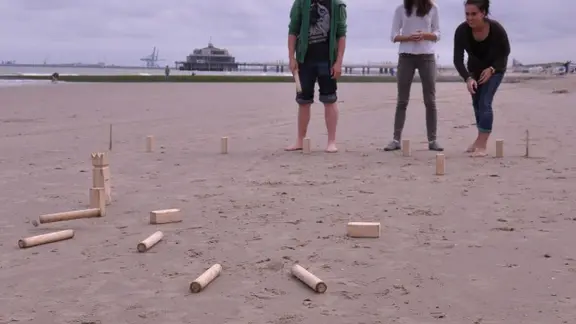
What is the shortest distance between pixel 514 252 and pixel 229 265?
4.85 ft

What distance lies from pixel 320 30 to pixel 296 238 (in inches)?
170

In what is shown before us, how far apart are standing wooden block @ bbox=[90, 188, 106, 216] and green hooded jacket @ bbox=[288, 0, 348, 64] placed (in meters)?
3.86

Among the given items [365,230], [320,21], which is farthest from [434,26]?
[365,230]

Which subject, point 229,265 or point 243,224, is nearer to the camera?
point 229,265

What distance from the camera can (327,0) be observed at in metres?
7.85

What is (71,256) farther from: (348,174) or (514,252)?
(348,174)

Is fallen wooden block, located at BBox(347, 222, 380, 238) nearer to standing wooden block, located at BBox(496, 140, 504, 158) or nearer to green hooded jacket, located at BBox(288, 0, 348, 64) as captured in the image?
standing wooden block, located at BBox(496, 140, 504, 158)

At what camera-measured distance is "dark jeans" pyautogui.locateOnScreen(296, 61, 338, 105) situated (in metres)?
7.87

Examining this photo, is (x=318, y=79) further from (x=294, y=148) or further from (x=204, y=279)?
(x=204, y=279)

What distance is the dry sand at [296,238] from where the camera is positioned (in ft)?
9.52

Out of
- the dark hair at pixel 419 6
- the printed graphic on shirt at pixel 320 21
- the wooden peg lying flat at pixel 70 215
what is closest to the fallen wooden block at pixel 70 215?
the wooden peg lying flat at pixel 70 215

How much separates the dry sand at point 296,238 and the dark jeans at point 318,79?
64cm

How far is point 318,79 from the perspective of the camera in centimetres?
796

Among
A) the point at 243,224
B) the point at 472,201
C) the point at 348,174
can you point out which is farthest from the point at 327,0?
the point at 243,224
